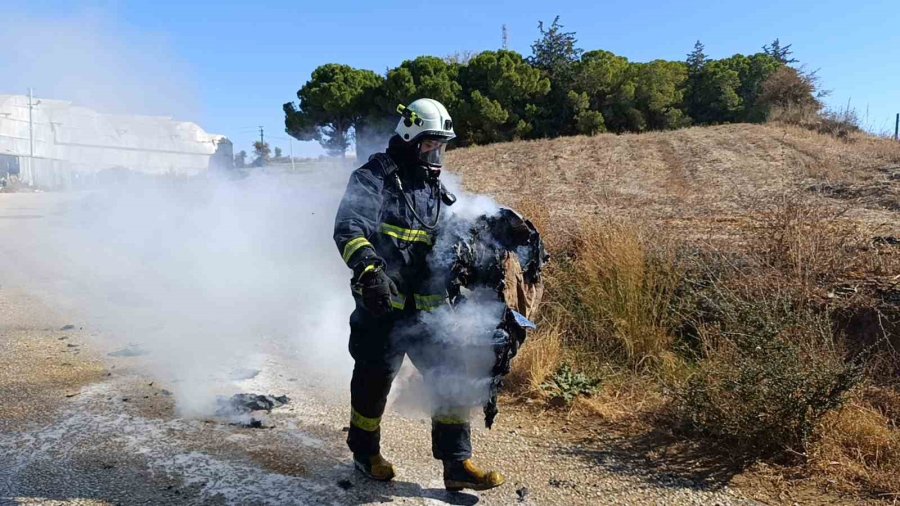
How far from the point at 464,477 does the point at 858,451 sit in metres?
2.31

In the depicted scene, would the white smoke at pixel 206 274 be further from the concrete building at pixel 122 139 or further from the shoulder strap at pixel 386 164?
the shoulder strap at pixel 386 164

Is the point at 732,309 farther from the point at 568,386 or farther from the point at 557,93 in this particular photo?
the point at 557,93

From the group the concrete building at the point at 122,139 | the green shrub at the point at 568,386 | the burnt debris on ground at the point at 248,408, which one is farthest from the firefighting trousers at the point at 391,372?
the concrete building at the point at 122,139

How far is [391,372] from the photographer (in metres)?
3.25

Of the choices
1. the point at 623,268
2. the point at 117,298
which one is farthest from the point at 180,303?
the point at 623,268

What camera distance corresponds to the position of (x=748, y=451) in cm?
366

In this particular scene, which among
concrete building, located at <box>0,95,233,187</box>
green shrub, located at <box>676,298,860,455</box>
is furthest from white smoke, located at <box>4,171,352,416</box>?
green shrub, located at <box>676,298,860,455</box>

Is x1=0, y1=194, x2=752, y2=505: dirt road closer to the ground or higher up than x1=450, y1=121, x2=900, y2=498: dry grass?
closer to the ground

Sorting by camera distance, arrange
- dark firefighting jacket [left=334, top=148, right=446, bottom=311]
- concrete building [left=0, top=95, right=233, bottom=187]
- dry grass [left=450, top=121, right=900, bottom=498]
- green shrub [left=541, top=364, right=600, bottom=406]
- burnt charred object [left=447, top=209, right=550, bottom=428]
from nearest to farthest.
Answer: dark firefighting jacket [left=334, top=148, right=446, bottom=311] → burnt charred object [left=447, top=209, right=550, bottom=428] → dry grass [left=450, top=121, right=900, bottom=498] → green shrub [left=541, top=364, right=600, bottom=406] → concrete building [left=0, top=95, right=233, bottom=187]

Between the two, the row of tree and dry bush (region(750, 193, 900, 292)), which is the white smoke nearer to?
dry bush (region(750, 193, 900, 292))

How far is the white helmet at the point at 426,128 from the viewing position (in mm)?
3252

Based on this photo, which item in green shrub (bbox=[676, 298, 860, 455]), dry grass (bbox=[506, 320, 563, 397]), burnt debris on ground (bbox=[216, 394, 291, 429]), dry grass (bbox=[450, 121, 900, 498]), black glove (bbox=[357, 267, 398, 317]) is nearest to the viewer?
black glove (bbox=[357, 267, 398, 317])

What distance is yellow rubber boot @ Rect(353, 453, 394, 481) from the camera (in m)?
3.26

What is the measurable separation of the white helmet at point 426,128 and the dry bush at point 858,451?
2.77 meters
